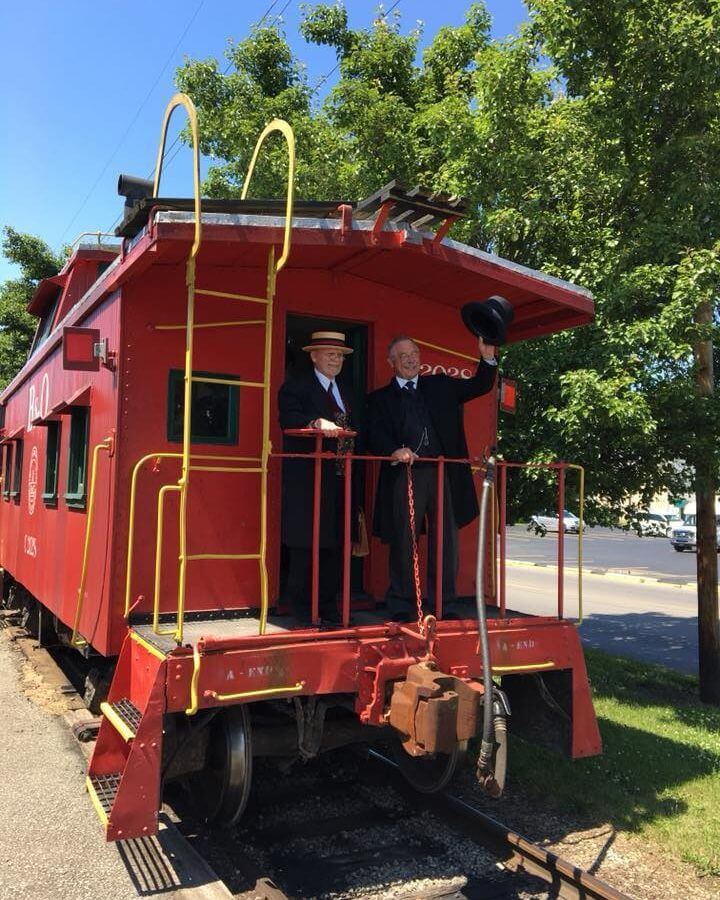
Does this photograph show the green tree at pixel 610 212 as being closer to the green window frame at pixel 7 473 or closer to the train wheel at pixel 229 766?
the train wheel at pixel 229 766

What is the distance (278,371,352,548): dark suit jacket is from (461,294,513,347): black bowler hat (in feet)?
3.11

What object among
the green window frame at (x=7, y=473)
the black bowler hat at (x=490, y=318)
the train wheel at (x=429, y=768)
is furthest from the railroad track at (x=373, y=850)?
the green window frame at (x=7, y=473)

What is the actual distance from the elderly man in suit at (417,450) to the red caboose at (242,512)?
209 millimetres

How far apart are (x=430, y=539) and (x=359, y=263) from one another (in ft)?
5.66

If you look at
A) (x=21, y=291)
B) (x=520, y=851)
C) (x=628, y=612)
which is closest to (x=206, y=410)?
(x=520, y=851)

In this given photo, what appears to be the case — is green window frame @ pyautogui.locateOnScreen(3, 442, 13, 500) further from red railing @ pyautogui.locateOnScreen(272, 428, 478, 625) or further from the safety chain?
the safety chain

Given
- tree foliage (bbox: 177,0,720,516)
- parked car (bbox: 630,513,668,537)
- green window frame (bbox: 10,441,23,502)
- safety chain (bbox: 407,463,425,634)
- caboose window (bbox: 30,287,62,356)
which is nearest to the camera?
safety chain (bbox: 407,463,425,634)

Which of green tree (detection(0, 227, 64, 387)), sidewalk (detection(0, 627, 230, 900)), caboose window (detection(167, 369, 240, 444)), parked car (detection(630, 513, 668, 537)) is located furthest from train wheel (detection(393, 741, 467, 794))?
green tree (detection(0, 227, 64, 387))

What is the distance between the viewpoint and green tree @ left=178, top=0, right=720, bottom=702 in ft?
20.0

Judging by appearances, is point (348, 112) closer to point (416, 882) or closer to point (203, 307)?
point (203, 307)

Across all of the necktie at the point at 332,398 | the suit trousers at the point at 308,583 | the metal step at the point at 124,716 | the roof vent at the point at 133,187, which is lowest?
the metal step at the point at 124,716

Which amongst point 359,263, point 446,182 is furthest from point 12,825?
point 446,182

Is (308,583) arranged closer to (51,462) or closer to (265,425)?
(265,425)

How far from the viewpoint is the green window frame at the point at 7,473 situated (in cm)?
922
